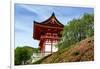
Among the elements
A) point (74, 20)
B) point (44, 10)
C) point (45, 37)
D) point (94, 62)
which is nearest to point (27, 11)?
point (44, 10)

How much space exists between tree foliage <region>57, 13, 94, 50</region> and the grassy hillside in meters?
0.05

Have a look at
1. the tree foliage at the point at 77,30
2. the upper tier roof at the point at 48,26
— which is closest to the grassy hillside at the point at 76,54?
the tree foliage at the point at 77,30

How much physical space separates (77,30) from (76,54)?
0.24 metres

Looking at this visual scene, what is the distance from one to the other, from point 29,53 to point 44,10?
418 mm

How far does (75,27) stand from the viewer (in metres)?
1.90

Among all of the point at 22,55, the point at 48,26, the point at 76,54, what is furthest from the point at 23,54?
the point at 76,54

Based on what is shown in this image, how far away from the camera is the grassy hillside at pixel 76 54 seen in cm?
184

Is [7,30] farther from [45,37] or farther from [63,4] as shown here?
[63,4]

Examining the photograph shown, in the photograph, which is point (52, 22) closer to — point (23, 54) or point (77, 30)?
point (77, 30)

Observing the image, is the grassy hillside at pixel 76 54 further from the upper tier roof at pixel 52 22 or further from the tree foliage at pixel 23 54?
the upper tier roof at pixel 52 22

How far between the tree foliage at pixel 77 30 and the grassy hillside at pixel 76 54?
48mm

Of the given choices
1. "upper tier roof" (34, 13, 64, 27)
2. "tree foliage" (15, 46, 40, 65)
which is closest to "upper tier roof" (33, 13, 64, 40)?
"upper tier roof" (34, 13, 64, 27)

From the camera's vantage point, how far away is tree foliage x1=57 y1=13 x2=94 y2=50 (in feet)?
6.11

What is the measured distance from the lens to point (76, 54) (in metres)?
1.90
